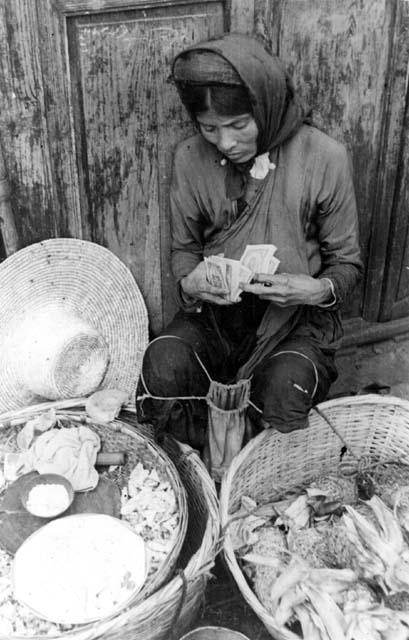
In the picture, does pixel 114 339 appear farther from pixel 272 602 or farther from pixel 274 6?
pixel 274 6

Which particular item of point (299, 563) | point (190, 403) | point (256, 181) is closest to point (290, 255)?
point (256, 181)

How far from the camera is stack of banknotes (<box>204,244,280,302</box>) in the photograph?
2789 mm

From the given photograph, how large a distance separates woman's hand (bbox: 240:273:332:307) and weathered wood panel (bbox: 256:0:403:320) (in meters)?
0.89

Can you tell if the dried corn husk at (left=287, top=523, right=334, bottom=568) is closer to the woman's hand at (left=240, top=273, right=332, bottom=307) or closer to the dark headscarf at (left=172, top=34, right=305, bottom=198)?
the woman's hand at (left=240, top=273, right=332, bottom=307)

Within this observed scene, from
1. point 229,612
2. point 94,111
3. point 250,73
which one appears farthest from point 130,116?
point 229,612

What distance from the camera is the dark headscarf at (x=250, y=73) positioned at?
2.45 meters

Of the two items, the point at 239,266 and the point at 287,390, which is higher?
A: the point at 239,266

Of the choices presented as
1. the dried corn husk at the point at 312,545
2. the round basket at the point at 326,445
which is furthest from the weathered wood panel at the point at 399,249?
the dried corn husk at the point at 312,545

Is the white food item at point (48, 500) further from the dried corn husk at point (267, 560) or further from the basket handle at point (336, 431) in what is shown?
the basket handle at point (336, 431)

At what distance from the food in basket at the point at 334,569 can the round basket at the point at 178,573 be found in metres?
0.20

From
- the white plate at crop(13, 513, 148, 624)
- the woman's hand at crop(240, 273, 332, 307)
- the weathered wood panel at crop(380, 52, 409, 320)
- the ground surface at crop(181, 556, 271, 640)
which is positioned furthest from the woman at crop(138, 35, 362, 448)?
the weathered wood panel at crop(380, 52, 409, 320)

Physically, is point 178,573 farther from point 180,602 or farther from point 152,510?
point 152,510

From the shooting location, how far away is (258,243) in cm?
285

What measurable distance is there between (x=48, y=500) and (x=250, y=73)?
1779 mm
